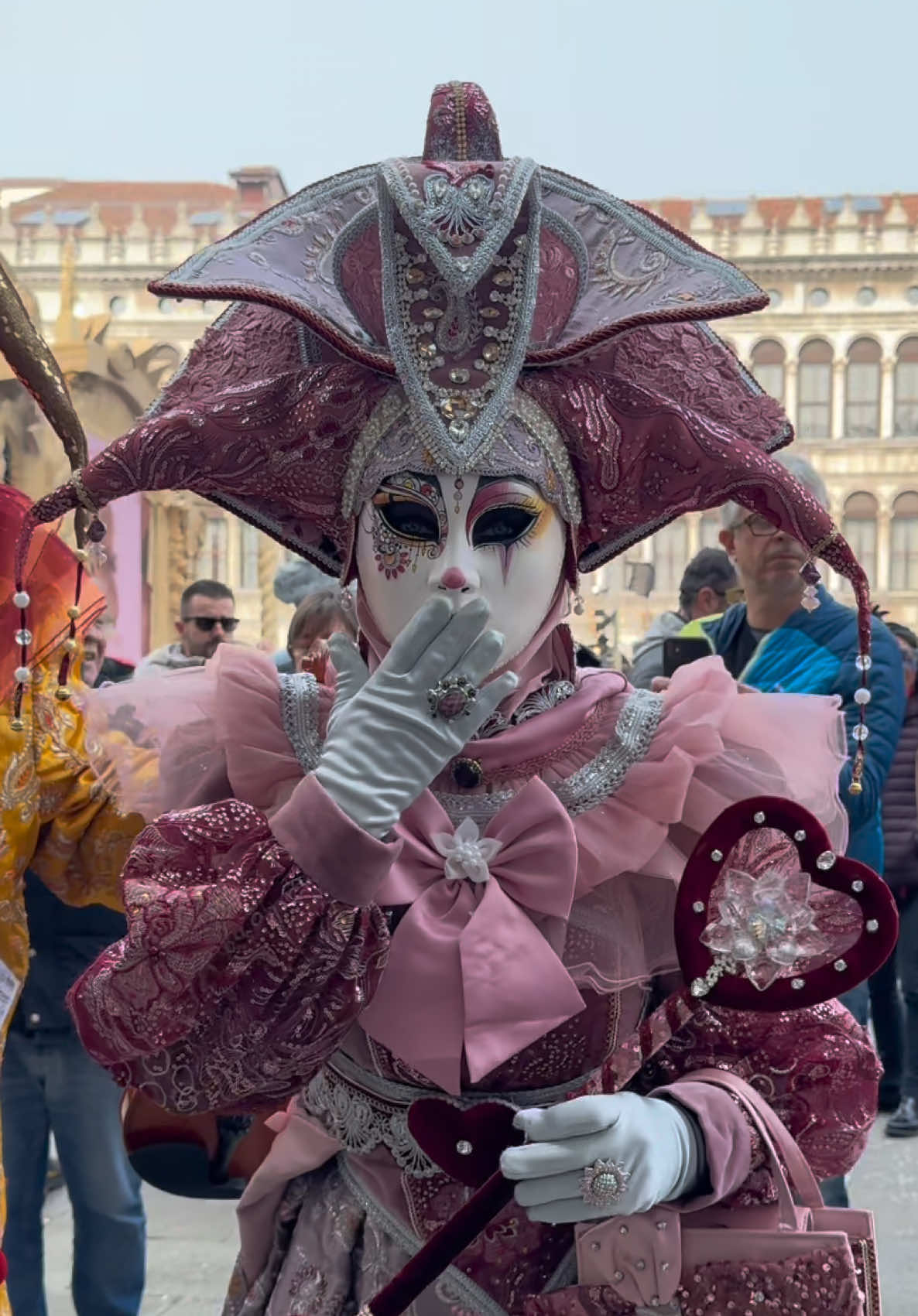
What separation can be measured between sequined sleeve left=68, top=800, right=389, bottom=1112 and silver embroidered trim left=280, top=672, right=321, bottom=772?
4.8 inches

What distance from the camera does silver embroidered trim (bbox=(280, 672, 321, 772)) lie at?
161 centimetres

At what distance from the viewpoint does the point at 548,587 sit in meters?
1.62

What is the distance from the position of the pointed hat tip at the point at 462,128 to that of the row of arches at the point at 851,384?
28696mm

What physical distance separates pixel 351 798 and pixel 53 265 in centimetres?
3056

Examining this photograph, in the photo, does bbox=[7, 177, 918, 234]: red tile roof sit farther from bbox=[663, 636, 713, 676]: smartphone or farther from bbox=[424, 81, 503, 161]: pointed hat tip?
bbox=[424, 81, 503, 161]: pointed hat tip

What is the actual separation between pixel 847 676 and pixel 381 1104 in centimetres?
161

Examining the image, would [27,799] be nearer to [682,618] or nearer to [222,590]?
[222,590]

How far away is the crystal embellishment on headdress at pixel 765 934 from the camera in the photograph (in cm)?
143

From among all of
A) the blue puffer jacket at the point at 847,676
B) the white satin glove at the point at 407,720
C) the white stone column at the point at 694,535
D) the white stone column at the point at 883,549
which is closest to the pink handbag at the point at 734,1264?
the white satin glove at the point at 407,720

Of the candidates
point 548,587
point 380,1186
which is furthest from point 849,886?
point 380,1186

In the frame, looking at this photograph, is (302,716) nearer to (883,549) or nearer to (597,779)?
(597,779)

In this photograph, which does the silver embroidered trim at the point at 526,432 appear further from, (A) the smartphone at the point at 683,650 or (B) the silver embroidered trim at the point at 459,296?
(A) the smartphone at the point at 683,650

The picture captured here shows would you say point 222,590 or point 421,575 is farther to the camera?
point 222,590

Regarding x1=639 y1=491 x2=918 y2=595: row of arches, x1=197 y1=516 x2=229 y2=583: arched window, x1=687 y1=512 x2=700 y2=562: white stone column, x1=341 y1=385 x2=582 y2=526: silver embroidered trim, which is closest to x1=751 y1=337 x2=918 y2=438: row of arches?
x1=639 y1=491 x2=918 y2=595: row of arches
